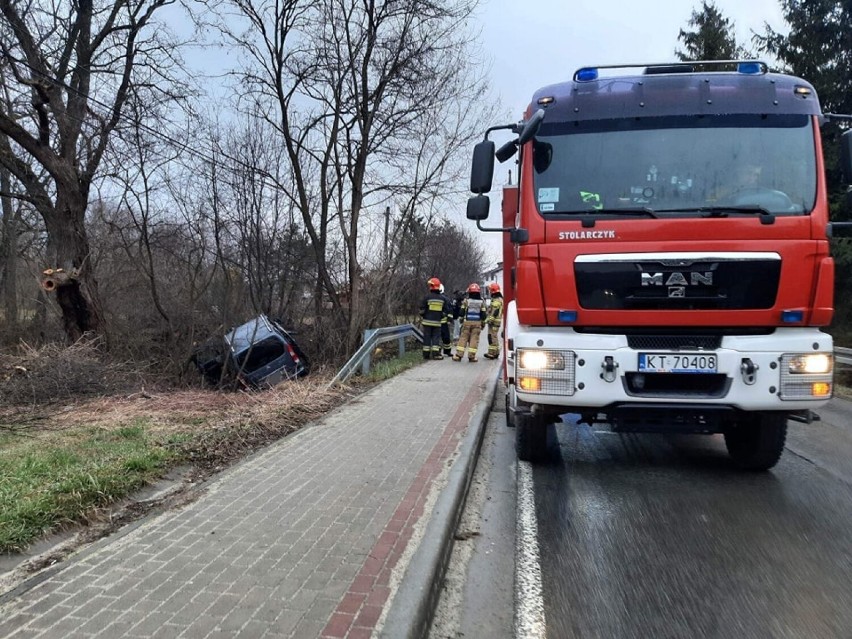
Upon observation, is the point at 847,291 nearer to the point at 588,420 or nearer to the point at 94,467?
the point at 588,420

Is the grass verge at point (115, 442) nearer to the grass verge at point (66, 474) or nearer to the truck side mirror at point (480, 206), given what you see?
the grass verge at point (66, 474)

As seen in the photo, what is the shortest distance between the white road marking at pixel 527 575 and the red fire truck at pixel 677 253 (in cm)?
86

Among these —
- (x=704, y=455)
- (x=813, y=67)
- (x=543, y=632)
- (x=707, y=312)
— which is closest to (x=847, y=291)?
(x=813, y=67)

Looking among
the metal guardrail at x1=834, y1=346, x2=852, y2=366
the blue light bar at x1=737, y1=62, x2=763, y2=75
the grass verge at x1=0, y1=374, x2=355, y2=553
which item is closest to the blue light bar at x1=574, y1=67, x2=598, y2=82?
the blue light bar at x1=737, y1=62, x2=763, y2=75

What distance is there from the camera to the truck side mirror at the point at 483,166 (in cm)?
566

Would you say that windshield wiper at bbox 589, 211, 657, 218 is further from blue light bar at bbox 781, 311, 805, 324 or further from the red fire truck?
blue light bar at bbox 781, 311, 805, 324

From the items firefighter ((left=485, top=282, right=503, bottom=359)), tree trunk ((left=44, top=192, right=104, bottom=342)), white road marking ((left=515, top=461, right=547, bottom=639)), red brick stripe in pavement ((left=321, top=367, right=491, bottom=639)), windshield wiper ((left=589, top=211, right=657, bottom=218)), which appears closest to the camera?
red brick stripe in pavement ((left=321, top=367, right=491, bottom=639))

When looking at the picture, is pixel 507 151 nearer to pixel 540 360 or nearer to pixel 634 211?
pixel 634 211

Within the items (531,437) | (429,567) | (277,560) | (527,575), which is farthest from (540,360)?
(277,560)

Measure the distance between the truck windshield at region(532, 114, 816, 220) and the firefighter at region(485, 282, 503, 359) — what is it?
800cm

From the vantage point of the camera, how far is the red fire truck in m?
4.78

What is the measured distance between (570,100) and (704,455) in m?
3.85

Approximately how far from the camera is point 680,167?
5109 mm

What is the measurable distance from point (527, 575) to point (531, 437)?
2282 millimetres
